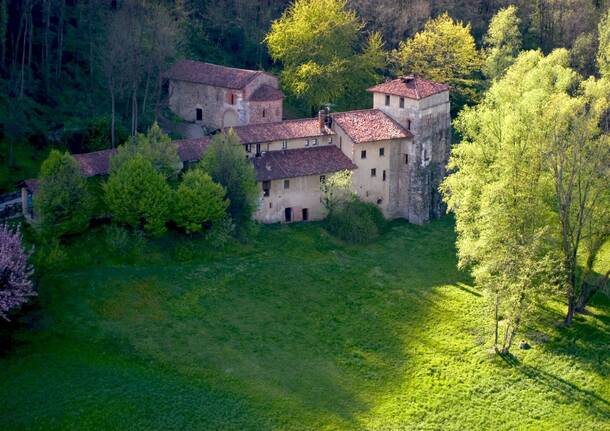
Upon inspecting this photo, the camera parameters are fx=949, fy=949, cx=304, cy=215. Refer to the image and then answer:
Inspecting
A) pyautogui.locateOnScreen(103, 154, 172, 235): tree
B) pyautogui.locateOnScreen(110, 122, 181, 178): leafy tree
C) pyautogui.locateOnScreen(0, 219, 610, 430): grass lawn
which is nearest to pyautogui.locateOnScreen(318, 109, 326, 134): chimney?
pyautogui.locateOnScreen(0, 219, 610, 430): grass lawn

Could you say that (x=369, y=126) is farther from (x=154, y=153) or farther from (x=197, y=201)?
(x=154, y=153)

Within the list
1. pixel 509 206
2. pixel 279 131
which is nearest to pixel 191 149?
pixel 279 131

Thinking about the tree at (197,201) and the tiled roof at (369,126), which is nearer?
the tree at (197,201)

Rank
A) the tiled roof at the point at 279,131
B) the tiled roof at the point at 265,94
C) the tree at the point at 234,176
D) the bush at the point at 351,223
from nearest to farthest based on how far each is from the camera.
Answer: the tree at the point at 234,176 → the bush at the point at 351,223 → the tiled roof at the point at 279,131 → the tiled roof at the point at 265,94

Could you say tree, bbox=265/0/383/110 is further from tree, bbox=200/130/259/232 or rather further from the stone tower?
tree, bbox=200/130/259/232

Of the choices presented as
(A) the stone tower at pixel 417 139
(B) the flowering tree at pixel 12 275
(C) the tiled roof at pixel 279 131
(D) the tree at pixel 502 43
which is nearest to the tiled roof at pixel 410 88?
(A) the stone tower at pixel 417 139

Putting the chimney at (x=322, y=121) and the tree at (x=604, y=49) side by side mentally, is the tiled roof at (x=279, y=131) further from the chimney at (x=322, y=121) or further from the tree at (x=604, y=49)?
the tree at (x=604, y=49)
